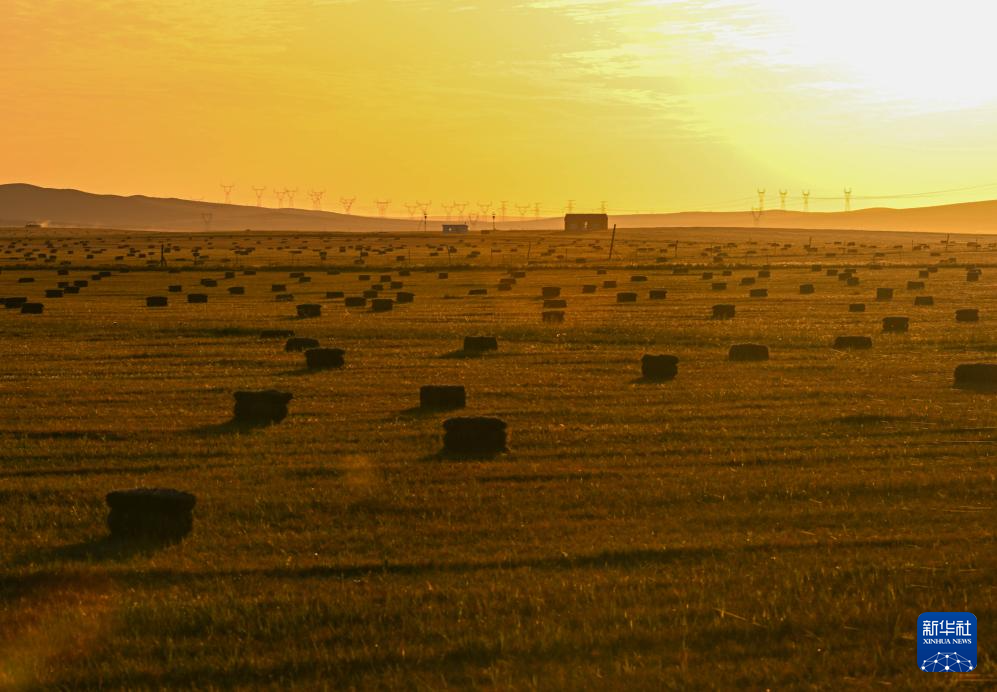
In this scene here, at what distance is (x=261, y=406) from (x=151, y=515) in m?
6.03

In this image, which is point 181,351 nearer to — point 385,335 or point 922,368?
point 385,335

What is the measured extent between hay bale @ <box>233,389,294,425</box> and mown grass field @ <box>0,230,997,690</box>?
271 mm

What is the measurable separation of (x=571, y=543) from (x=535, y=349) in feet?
52.1

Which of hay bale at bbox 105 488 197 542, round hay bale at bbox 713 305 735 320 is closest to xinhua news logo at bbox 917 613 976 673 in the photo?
hay bale at bbox 105 488 197 542

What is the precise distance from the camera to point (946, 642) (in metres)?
8.09

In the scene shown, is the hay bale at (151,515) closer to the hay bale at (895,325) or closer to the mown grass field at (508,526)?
the mown grass field at (508,526)

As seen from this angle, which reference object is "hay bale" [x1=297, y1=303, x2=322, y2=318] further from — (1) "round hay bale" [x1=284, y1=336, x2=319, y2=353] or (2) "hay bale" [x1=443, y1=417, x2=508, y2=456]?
(2) "hay bale" [x1=443, y1=417, x2=508, y2=456]

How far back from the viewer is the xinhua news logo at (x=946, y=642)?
7801 millimetres

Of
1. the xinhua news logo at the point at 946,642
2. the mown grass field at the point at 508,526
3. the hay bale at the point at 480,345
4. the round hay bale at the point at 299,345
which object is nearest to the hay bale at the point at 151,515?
the mown grass field at the point at 508,526

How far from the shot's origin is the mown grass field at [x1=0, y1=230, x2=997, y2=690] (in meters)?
8.21

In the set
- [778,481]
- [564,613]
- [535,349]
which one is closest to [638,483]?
[778,481]

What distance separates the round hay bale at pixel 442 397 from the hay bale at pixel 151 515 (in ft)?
23.7

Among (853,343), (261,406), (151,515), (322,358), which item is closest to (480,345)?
(322,358)

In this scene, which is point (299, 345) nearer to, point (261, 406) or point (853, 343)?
point (261, 406)
